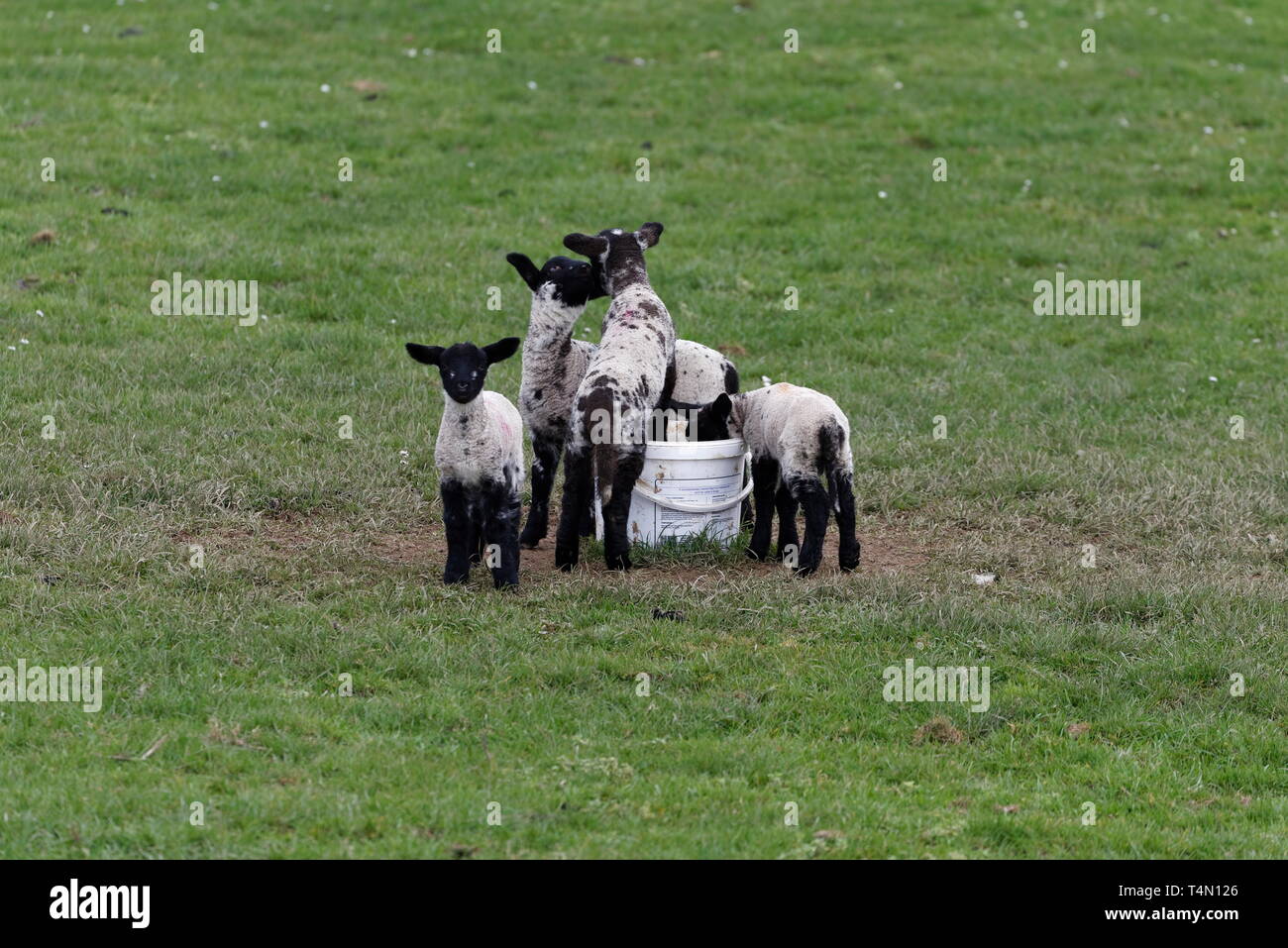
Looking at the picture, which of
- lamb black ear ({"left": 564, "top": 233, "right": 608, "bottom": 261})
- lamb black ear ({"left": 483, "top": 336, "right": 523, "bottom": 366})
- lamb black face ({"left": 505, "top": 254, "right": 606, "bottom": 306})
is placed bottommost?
lamb black ear ({"left": 483, "top": 336, "right": 523, "bottom": 366})

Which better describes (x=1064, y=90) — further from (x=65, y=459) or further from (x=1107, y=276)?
(x=65, y=459)

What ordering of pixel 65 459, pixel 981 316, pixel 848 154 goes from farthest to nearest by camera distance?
pixel 848 154, pixel 981 316, pixel 65 459

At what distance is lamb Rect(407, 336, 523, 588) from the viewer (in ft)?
29.1

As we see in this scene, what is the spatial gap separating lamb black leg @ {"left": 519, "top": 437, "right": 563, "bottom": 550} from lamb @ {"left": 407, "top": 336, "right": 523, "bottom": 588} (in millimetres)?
992

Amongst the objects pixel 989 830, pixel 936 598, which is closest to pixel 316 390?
pixel 936 598

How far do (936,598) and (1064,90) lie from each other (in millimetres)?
13991

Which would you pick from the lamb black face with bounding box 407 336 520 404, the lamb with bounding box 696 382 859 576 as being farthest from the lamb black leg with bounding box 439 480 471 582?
the lamb with bounding box 696 382 859 576

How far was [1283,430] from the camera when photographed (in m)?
13.2

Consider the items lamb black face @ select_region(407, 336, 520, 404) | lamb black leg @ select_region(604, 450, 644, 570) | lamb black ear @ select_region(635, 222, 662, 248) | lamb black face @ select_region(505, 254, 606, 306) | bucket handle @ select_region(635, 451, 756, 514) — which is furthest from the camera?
lamb black ear @ select_region(635, 222, 662, 248)

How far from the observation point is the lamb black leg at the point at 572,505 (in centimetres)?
952

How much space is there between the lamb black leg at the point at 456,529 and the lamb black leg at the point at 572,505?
63 cm

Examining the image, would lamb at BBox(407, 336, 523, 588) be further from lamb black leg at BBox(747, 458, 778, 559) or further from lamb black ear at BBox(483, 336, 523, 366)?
lamb black leg at BBox(747, 458, 778, 559)

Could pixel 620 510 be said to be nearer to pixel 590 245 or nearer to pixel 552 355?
pixel 552 355

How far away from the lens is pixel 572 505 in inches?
376
